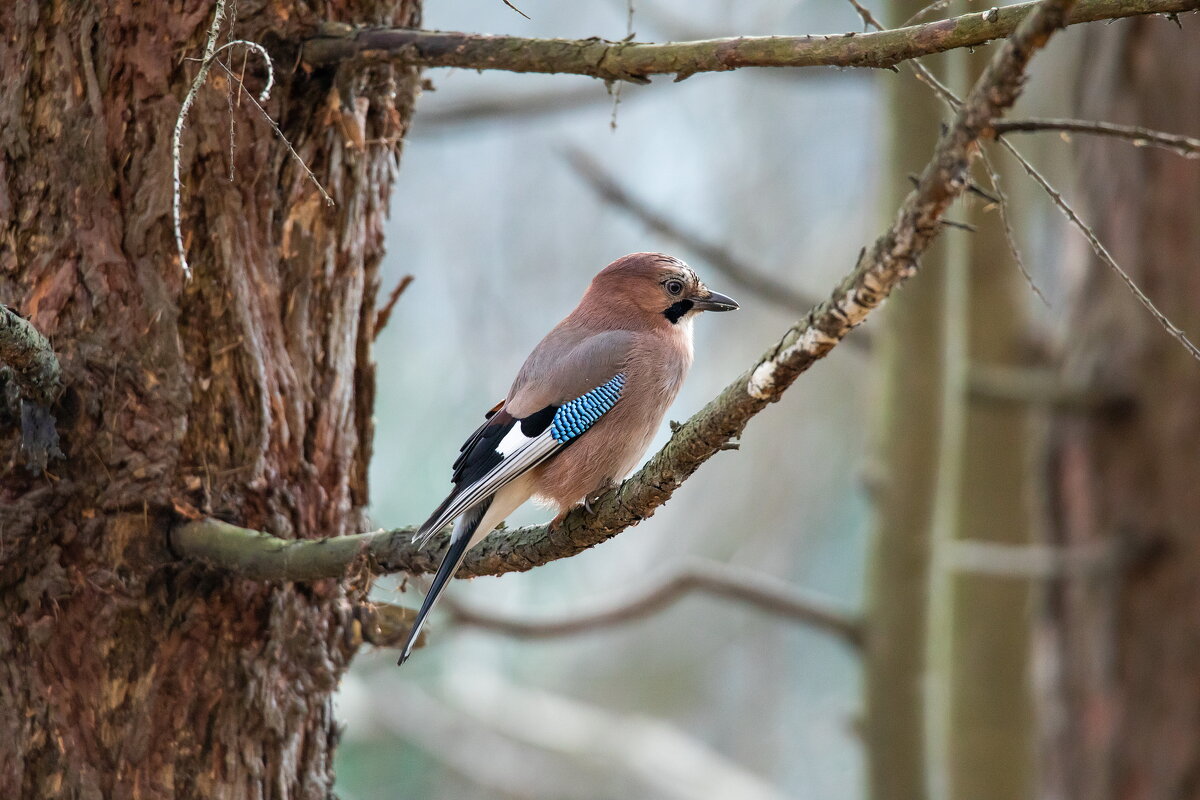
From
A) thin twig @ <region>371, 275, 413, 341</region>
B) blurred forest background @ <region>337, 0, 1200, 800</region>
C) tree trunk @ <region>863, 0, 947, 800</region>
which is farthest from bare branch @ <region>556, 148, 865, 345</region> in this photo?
thin twig @ <region>371, 275, 413, 341</region>

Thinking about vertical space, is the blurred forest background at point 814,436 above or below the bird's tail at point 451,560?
above

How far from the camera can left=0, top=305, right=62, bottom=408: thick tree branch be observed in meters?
2.46

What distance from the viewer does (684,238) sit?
16.4 ft

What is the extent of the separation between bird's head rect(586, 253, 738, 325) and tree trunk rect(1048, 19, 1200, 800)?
8.82ft

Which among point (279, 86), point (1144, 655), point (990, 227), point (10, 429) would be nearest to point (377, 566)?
point (10, 429)

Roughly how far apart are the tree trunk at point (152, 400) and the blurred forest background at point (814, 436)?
958 mm

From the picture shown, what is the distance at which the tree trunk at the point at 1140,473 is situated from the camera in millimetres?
5875

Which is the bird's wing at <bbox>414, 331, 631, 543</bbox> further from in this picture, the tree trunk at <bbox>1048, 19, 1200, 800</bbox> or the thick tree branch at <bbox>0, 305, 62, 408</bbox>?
the tree trunk at <bbox>1048, 19, 1200, 800</bbox>

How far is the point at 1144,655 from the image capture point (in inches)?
235

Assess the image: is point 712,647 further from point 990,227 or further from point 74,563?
point 74,563

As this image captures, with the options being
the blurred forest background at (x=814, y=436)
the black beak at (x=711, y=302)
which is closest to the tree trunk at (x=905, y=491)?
the blurred forest background at (x=814, y=436)

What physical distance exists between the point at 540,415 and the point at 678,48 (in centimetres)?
130

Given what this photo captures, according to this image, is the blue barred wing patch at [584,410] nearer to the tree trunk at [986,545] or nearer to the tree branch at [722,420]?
the tree branch at [722,420]

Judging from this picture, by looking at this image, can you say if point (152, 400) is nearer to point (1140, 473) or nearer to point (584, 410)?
point (584, 410)
